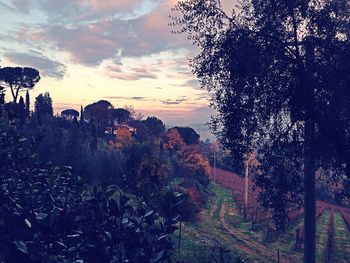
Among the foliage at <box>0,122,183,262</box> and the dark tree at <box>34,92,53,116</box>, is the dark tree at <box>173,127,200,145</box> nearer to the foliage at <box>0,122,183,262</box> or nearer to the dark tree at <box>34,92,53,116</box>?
the dark tree at <box>34,92,53,116</box>

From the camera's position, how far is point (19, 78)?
271 feet

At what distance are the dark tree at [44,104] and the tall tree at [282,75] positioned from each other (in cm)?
7042

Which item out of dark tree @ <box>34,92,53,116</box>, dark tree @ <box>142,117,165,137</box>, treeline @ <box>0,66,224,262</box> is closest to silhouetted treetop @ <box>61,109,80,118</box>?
dark tree @ <box>34,92,53,116</box>

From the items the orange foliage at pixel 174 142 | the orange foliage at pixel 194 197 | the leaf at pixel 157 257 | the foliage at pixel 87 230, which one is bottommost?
the orange foliage at pixel 194 197

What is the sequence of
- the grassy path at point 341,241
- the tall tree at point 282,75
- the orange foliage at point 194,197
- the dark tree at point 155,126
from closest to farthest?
the tall tree at point 282,75, the grassy path at point 341,241, the orange foliage at point 194,197, the dark tree at point 155,126

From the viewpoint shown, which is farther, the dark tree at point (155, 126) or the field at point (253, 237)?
the dark tree at point (155, 126)

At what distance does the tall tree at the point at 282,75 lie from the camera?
9.84m

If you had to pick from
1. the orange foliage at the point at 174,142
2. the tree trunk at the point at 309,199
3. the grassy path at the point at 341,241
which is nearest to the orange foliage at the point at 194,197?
the grassy path at the point at 341,241

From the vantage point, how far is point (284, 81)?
10.3 metres

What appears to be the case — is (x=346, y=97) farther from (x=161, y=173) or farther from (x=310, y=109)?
(x=161, y=173)

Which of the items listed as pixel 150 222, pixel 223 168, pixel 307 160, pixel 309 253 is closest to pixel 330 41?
pixel 307 160

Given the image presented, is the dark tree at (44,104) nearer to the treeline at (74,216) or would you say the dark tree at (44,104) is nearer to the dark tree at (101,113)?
the dark tree at (101,113)

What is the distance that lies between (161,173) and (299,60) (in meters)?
30.2

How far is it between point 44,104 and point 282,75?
254 feet
